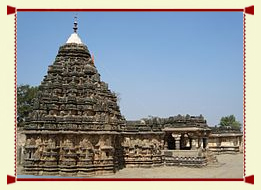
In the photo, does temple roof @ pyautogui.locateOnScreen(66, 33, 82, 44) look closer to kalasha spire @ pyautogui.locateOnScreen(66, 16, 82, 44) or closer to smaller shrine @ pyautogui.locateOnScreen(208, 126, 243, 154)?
kalasha spire @ pyautogui.locateOnScreen(66, 16, 82, 44)

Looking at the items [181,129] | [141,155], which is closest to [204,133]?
[181,129]

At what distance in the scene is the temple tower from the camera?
65.7 feet

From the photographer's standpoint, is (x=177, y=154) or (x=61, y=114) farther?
(x=177, y=154)

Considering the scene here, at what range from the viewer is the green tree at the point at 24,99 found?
47.9 meters

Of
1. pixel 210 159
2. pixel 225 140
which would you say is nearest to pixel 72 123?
pixel 210 159

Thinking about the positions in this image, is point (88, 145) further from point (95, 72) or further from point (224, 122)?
point (224, 122)

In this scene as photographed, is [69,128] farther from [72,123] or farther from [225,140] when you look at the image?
[225,140]

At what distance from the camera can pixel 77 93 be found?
21.9 meters

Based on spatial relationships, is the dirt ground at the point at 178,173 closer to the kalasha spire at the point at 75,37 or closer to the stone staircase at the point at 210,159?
the stone staircase at the point at 210,159

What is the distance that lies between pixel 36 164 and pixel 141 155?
9165mm

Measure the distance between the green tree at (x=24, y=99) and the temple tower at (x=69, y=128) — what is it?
88.6 ft

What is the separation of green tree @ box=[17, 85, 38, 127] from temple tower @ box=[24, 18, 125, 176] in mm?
27006

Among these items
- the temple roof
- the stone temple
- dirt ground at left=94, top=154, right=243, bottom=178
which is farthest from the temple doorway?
the temple roof

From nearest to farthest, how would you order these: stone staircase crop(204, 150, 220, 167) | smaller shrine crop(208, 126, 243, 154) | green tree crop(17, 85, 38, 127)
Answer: stone staircase crop(204, 150, 220, 167), smaller shrine crop(208, 126, 243, 154), green tree crop(17, 85, 38, 127)
